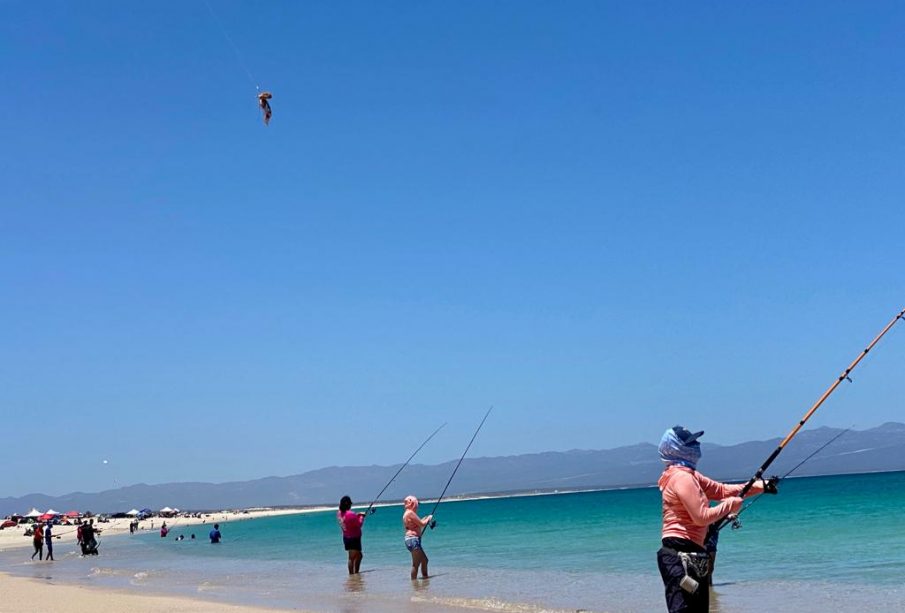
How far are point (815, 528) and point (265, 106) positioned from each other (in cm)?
2490

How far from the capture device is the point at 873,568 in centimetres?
1806

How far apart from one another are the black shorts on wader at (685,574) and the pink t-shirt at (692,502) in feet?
0.18

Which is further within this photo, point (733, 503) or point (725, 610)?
point (725, 610)

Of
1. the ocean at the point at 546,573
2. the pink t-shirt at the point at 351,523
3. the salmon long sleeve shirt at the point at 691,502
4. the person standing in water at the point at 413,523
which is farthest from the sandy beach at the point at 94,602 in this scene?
the salmon long sleeve shirt at the point at 691,502

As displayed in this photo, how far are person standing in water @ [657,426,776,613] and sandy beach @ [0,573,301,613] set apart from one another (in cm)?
1002

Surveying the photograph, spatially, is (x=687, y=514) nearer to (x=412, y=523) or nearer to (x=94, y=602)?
(x=412, y=523)

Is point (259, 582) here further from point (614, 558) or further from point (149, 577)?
point (614, 558)

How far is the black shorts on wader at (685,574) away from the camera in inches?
223

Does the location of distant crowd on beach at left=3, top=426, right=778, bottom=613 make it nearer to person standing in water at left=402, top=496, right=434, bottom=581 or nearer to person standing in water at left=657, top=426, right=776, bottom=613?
person standing in water at left=657, top=426, right=776, bottom=613

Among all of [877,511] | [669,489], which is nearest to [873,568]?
[669,489]

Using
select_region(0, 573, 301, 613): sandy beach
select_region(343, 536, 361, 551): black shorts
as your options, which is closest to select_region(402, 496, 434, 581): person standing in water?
select_region(343, 536, 361, 551): black shorts

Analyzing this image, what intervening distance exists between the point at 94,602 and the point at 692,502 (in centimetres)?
1271

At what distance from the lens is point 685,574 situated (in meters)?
5.66

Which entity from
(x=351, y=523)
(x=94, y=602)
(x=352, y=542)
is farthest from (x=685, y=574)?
(x=352, y=542)
